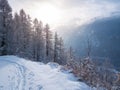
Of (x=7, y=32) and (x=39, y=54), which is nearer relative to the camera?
(x=7, y=32)

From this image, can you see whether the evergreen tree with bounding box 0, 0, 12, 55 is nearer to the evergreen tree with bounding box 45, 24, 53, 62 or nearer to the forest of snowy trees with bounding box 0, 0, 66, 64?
the forest of snowy trees with bounding box 0, 0, 66, 64

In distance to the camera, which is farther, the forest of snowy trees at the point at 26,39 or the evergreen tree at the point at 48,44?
the evergreen tree at the point at 48,44

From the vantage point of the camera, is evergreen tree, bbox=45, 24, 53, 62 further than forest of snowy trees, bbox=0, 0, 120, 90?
Yes

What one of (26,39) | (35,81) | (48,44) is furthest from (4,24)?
(35,81)

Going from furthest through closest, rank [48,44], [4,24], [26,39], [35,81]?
[48,44]
[26,39]
[4,24]
[35,81]

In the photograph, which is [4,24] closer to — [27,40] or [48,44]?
[27,40]

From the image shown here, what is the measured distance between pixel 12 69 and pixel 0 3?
2827 cm


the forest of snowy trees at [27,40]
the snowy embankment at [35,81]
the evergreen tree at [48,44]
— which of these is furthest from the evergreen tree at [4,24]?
the snowy embankment at [35,81]

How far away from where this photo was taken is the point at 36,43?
63.7 meters

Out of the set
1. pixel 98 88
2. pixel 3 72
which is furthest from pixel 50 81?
pixel 3 72

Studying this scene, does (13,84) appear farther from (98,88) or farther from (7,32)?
(7,32)

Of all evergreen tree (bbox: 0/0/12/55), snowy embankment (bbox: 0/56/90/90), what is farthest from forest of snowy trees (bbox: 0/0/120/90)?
snowy embankment (bbox: 0/56/90/90)

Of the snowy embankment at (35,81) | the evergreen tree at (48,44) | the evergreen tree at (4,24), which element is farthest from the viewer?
the evergreen tree at (48,44)

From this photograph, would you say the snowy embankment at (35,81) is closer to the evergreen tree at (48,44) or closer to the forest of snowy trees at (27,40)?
the forest of snowy trees at (27,40)
